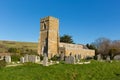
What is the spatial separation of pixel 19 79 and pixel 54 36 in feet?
137

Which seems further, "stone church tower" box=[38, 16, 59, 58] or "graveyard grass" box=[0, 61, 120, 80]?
"stone church tower" box=[38, 16, 59, 58]

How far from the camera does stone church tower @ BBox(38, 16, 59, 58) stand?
55.0m

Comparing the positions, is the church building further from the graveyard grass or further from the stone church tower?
the graveyard grass

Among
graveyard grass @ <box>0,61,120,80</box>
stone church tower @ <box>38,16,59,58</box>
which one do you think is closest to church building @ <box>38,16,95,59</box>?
stone church tower @ <box>38,16,59,58</box>

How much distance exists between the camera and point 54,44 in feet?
186

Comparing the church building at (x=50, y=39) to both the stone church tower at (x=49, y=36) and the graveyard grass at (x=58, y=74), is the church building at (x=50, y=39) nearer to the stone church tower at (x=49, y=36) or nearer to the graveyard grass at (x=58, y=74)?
the stone church tower at (x=49, y=36)

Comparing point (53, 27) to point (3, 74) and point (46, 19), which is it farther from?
point (3, 74)

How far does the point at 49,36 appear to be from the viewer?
55344 millimetres

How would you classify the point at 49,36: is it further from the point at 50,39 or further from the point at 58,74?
the point at 58,74

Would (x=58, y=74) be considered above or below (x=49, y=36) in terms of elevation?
below

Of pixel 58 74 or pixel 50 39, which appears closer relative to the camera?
pixel 58 74

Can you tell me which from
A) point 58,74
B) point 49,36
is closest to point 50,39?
point 49,36

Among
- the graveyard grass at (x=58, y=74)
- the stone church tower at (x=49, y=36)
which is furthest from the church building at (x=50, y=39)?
the graveyard grass at (x=58, y=74)

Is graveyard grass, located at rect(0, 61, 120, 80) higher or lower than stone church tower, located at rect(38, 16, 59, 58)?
lower
